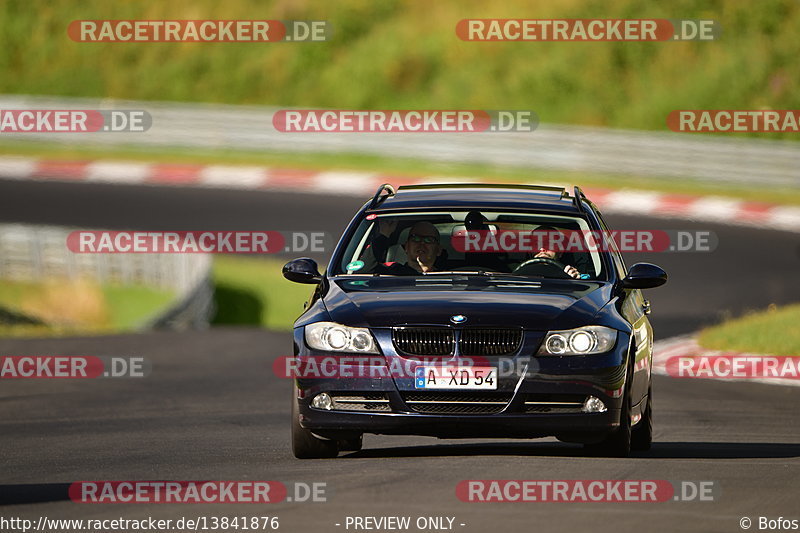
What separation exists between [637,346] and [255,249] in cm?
2018

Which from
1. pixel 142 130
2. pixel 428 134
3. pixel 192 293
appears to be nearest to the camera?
pixel 192 293

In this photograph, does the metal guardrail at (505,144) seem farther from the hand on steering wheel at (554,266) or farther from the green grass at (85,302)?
the hand on steering wheel at (554,266)

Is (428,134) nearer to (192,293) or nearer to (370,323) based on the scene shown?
(192,293)

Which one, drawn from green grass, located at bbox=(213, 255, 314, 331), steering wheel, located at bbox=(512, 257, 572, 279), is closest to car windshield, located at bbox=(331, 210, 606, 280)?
steering wheel, located at bbox=(512, 257, 572, 279)

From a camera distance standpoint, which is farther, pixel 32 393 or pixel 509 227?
pixel 32 393

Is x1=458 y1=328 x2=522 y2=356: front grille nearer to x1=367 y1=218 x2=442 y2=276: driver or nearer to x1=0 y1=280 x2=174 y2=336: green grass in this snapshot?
x1=367 y1=218 x2=442 y2=276: driver

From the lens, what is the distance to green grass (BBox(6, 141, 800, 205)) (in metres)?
33.9

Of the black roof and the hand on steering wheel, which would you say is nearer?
the hand on steering wheel

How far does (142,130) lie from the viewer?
40.7 m


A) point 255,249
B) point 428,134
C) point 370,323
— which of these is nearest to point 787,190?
point 428,134

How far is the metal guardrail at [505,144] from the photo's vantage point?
1337 inches

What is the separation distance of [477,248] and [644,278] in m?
1.08

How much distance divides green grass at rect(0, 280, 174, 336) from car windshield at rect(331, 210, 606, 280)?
14.3m

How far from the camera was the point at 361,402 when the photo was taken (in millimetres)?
9211
